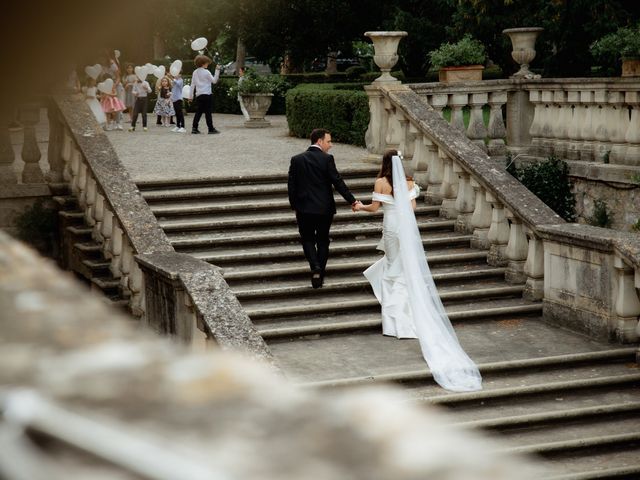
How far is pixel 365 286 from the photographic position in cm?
1165

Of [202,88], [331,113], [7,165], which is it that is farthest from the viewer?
[202,88]

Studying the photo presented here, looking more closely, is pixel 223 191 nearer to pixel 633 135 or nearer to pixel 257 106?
pixel 633 135

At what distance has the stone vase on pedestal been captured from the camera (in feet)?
80.7

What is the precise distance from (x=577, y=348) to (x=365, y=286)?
2285mm

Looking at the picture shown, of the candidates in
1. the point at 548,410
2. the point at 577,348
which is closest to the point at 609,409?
the point at 548,410

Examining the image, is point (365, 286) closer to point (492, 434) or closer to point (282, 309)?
point (282, 309)

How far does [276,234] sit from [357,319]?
192cm

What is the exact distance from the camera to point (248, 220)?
12.8 meters

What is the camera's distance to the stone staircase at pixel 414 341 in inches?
356

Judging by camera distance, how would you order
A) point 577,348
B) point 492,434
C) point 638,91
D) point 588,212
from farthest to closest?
1. point 588,212
2. point 638,91
3. point 577,348
4. point 492,434

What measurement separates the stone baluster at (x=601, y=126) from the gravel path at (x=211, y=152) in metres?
3.02

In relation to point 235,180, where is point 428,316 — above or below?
below

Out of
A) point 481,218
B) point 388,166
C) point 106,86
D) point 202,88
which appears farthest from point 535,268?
point 106,86

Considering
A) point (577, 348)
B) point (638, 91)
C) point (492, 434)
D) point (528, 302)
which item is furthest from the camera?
point (638, 91)
